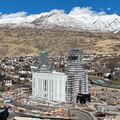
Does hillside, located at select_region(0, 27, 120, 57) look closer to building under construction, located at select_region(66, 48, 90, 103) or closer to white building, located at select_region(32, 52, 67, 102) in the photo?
white building, located at select_region(32, 52, 67, 102)

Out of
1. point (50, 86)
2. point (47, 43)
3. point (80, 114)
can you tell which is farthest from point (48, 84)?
point (47, 43)

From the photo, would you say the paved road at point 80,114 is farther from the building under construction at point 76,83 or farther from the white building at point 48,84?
the white building at point 48,84

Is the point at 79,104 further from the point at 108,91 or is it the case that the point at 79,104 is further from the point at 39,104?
the point at 108,91

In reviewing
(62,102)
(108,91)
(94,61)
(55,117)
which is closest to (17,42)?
(94,61)

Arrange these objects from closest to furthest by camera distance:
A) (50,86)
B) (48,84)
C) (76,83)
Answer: (76,83), (50,86), (48,84)

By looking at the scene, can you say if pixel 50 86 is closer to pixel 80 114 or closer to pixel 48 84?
pixel 48 84

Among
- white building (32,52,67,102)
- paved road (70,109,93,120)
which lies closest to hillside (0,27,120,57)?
white building (32,52,67,102)

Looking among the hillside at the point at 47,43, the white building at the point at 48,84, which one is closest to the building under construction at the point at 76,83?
the white building at the point at 48,84
